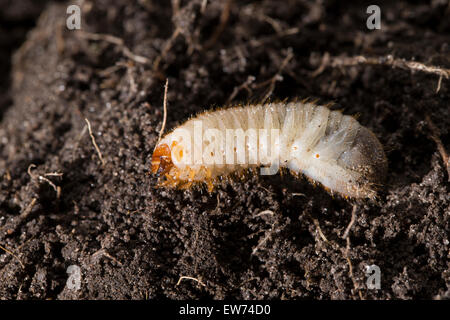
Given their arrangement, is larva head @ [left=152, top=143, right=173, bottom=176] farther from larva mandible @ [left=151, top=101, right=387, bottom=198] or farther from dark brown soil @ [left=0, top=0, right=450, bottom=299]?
dark brown soil @ [left=0, top=0, right=450, bottom=299]

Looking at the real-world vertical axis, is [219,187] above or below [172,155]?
below

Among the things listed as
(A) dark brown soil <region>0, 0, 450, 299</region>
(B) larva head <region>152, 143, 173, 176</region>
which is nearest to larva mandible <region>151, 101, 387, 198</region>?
(B) larva head <region>152, 143, 173, 176</region>

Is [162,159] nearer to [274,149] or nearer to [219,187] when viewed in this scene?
[219,187]

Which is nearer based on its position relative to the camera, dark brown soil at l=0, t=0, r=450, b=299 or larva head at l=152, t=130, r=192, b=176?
dark brown soil at l=0, t=0, r=450, b=299

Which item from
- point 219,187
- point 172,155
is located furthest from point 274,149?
point 172,155

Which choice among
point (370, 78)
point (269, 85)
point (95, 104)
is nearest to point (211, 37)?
point (269, 85)

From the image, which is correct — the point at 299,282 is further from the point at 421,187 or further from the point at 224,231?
the point at 421,187

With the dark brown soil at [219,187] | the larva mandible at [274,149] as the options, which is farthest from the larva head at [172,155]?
the dark brown soil at [219,187]
